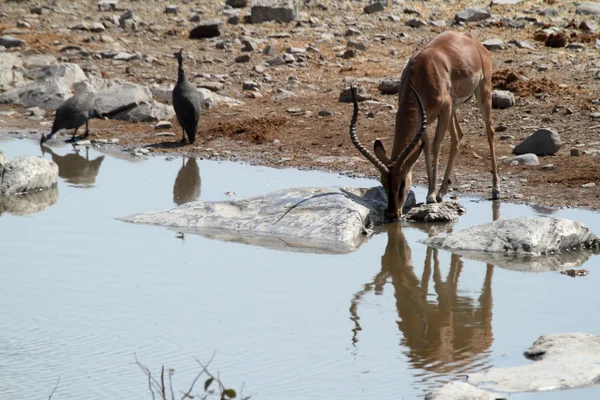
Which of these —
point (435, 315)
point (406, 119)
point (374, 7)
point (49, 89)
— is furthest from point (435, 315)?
point (374, 7)

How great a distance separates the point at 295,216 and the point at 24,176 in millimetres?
3324

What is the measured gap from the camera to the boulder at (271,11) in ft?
69.3

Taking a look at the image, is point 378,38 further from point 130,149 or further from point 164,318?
point 164,318

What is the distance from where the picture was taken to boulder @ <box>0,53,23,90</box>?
57.1 feet

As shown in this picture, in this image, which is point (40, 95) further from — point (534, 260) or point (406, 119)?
point (534, 260)

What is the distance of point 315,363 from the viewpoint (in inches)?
245

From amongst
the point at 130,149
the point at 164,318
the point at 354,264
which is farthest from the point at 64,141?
the point at 164,318

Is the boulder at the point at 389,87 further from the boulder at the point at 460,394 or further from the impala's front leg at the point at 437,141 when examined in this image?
the boulder at the point at 460,394

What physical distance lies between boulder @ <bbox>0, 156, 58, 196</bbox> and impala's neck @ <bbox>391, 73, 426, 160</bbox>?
3.97 metres

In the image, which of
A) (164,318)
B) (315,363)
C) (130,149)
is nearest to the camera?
(315,363)

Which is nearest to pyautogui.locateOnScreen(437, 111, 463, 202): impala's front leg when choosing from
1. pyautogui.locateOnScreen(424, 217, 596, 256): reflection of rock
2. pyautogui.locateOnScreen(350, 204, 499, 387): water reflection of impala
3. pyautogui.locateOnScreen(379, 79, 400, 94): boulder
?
pyautogui.locateOnScreen(350, 204, 499, 387): water reflection of impala

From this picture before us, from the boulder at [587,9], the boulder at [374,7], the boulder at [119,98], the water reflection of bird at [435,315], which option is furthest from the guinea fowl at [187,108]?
the boulder at [587,9]

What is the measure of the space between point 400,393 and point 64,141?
1004 centimetres

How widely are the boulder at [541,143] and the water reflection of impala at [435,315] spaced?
4.09 meters
